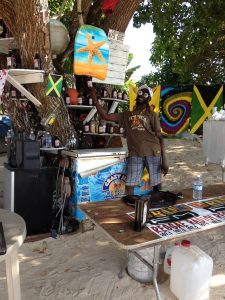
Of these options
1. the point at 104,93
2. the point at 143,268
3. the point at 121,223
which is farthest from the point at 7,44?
the point at 143,268

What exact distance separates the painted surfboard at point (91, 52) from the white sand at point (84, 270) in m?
2.09

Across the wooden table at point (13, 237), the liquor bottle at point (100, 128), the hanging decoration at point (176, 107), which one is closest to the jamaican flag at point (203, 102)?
the hanging decoration at point (176, 107)

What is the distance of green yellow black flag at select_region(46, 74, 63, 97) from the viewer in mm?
3975

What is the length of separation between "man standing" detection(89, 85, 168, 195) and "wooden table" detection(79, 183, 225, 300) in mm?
1055

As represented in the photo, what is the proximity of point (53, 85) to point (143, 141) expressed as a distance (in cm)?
135

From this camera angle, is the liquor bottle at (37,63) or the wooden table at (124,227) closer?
the wooden table at (124,227)

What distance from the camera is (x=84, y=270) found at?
3080mm

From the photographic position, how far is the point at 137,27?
6.75m

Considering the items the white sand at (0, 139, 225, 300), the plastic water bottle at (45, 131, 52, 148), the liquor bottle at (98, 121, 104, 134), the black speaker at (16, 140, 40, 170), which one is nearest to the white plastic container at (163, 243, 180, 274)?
the white sand at (0, 139, 225, 300)

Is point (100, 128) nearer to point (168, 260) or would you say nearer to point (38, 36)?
point (38, 36)

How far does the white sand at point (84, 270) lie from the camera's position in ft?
8.80

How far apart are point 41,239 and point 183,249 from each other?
1899 mm

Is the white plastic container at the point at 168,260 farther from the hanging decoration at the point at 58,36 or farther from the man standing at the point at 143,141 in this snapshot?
the hanging decoration at the point at 58,36

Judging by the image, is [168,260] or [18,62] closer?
[168,260]
